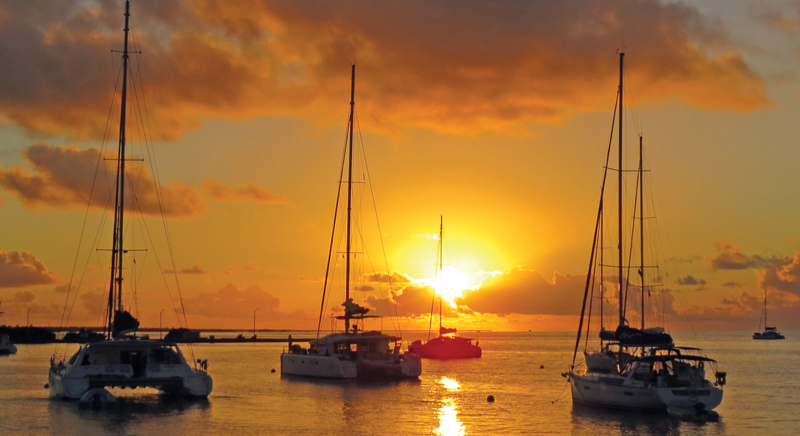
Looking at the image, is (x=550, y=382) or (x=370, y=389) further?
(x=550, y=382)

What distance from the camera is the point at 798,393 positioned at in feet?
210

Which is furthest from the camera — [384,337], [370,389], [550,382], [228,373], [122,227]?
[228,373]

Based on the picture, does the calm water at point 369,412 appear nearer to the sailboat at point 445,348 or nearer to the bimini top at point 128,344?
the bimini top at point 128,344

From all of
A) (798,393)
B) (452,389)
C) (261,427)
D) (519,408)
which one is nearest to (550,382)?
(452,389)

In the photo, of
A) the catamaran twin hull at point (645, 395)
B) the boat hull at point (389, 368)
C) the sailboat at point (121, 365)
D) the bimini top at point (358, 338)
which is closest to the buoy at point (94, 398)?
the sailboat at point (121, 365)

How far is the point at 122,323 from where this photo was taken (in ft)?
152

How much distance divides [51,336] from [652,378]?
578ft

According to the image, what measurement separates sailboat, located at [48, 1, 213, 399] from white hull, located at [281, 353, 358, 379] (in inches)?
620

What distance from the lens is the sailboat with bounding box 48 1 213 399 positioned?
142ft

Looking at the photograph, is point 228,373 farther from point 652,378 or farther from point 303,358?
point 652,378

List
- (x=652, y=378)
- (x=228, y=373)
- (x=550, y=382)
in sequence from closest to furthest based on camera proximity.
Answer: (x=652, y=378) < (x=550, y=382) < (x=228, y=373)

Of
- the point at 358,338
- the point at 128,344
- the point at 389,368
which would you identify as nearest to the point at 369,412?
the point at 128,344

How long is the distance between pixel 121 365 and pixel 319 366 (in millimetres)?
21231

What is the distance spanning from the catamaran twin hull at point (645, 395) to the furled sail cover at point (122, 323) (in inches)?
979
